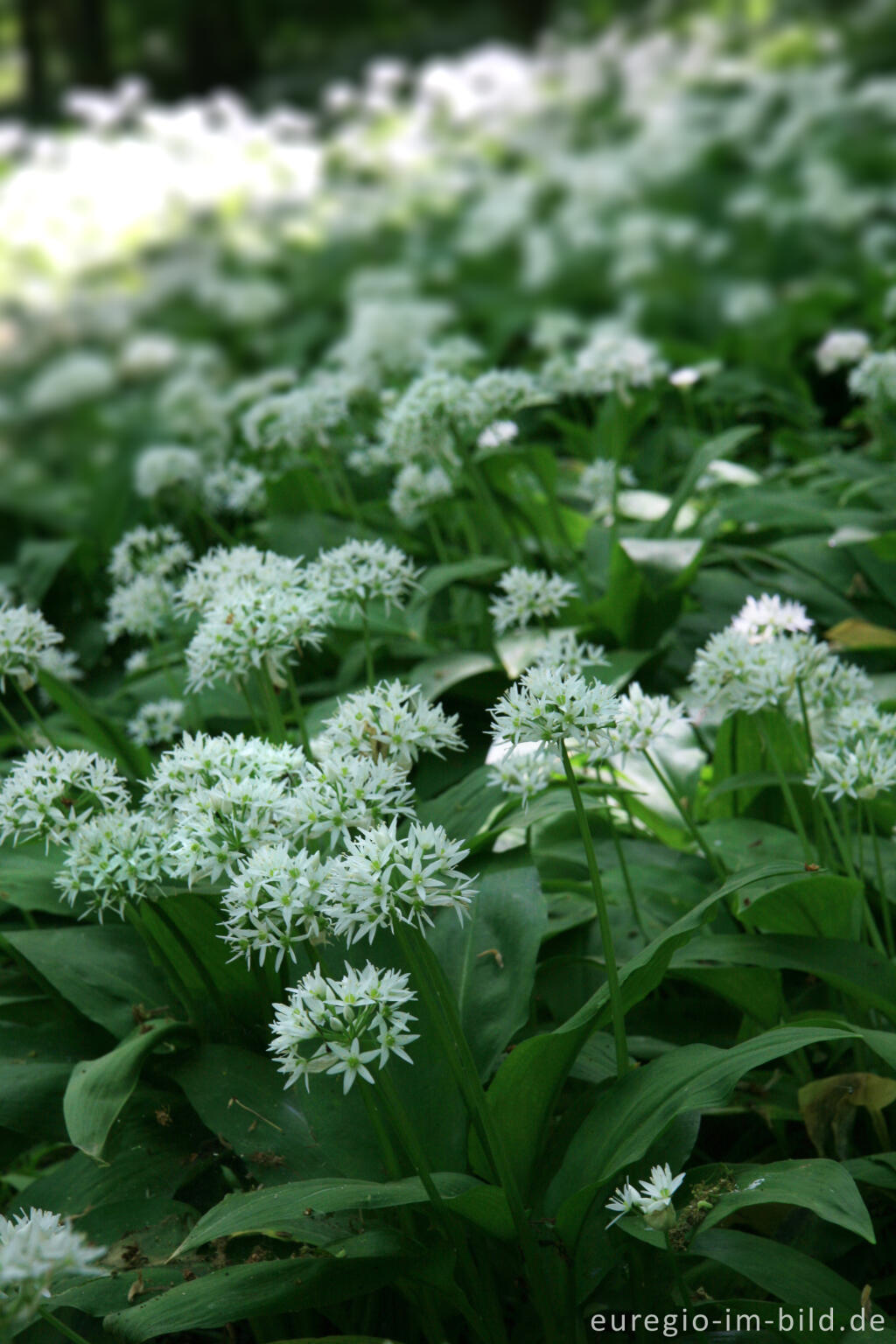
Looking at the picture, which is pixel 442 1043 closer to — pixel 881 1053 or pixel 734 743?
pixel 881 1053

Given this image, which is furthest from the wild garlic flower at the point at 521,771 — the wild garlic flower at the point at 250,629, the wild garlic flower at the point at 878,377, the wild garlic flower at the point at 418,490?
the wild garlic flower at the point at 878,377

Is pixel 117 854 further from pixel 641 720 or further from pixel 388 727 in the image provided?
pixel 641 720

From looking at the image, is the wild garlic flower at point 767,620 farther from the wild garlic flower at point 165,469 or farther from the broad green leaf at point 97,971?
the wild garlic flower at point 165,469

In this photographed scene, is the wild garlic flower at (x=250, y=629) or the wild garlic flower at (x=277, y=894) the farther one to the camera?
the wild garlic flower at (x=250, y=629)

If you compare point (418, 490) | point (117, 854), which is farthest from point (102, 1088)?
point (418, 490)

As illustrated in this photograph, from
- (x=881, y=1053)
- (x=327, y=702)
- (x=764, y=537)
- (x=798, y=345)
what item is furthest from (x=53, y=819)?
(x=798, y=345)

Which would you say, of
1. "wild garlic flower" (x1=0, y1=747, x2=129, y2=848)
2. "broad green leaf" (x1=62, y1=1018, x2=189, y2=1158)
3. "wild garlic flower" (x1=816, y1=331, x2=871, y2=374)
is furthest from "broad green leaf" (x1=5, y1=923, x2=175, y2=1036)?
"wild garlic flower" (x1=816, y1=331, x2=871, y2=374)
